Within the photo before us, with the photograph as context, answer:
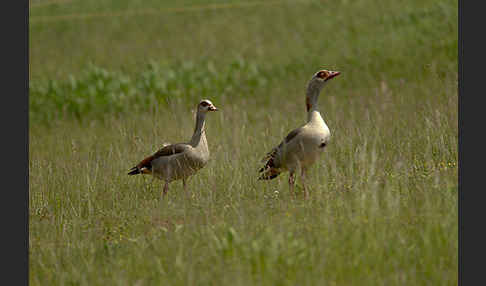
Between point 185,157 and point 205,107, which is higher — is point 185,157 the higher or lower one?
the lower one

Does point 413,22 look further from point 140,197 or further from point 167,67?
point 140,197

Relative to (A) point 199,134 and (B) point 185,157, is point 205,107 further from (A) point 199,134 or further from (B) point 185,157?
(B) point 185,157

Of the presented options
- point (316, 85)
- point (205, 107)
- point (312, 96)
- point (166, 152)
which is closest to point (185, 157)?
point (166, 152)

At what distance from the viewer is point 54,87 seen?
64.4 feet

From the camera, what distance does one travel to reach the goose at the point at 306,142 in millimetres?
7488

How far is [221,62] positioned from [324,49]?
3.87 metres

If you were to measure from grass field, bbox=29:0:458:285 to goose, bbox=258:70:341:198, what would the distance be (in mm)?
418

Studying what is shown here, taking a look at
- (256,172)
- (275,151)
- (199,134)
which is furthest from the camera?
(256,172)

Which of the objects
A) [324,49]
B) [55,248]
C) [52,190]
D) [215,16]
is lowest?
[55,248]

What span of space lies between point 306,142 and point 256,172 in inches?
76.4

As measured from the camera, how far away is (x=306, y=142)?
749cm

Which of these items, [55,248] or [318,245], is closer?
[318,245]

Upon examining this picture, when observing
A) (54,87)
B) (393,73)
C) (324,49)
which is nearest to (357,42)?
(324,49)

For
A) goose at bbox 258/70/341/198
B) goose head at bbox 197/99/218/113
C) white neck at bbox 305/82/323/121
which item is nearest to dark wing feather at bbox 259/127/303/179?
goose at bbox 258/70/341/198
